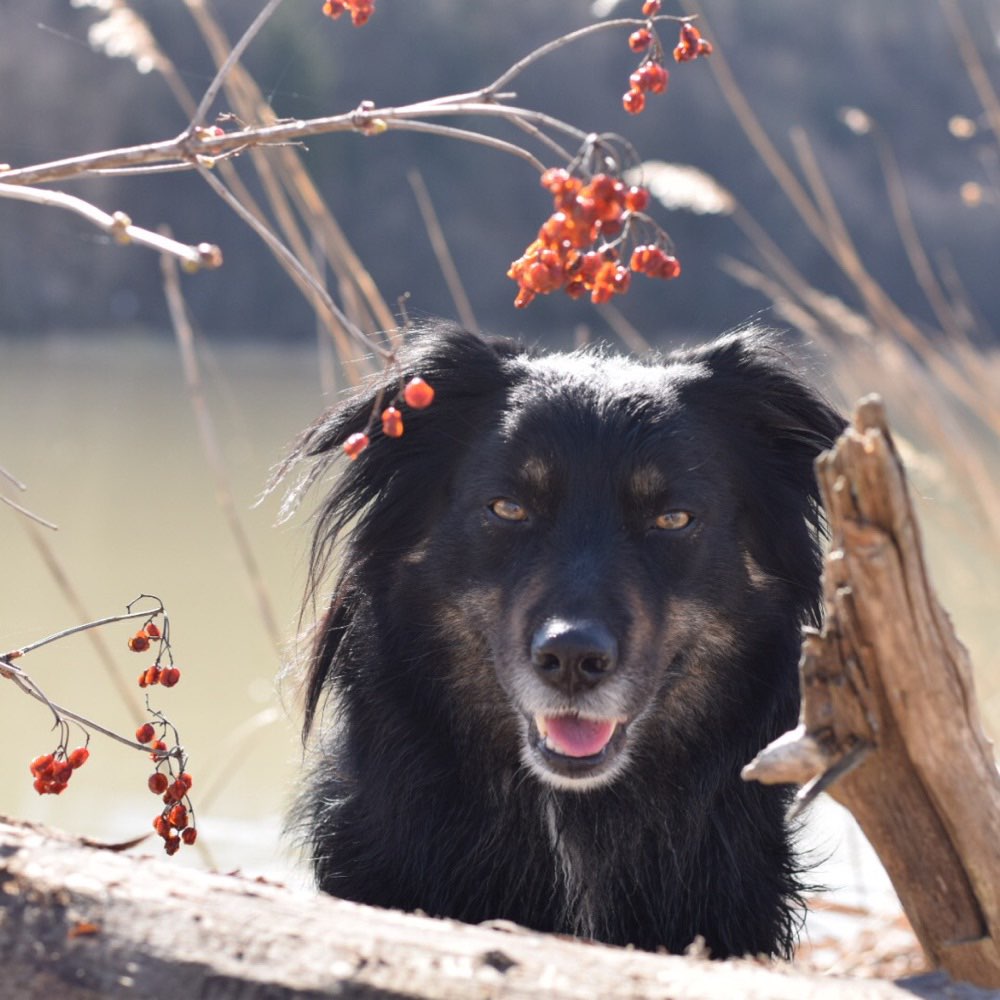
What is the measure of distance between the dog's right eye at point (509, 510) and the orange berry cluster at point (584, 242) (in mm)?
687

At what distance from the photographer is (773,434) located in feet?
9.95

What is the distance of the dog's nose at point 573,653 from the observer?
2395 mm

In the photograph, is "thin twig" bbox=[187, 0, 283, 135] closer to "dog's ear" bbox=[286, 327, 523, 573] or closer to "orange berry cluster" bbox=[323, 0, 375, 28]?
"orange berry cluster" bbox=[323, 0, 375, 28]

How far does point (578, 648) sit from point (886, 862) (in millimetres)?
704

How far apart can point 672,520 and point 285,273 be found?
19.3m

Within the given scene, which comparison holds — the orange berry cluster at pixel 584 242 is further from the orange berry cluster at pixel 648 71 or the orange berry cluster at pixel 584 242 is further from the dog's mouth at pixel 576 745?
the dog's mouth at pixel 576 745

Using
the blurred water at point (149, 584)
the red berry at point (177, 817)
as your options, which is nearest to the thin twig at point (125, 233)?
the red berry at point (177, 817)

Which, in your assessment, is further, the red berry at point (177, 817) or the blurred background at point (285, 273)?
the blurred background at point (285, 273)

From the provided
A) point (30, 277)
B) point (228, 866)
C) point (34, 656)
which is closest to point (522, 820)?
point (228, 866)

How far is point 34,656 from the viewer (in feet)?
22.3

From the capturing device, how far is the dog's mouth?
2.55 m

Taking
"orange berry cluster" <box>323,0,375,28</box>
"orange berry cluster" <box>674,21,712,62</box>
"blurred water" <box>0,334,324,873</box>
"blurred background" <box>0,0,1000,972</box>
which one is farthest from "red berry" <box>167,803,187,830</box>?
"blurred background" <box>0,0,1000,972</box>

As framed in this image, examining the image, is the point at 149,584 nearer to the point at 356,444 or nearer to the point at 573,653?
the point at 573,653

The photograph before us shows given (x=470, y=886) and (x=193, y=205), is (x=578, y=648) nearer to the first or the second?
(x=470, y=886)
